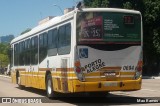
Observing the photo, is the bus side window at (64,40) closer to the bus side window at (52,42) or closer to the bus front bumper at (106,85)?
the bus side window at (52,42)

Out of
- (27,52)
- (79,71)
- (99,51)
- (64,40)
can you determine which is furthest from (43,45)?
(79,71)

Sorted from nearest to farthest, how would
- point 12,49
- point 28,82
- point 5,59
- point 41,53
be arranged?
point 41,53 < point 28,82 < point 12,49 < point 5,59

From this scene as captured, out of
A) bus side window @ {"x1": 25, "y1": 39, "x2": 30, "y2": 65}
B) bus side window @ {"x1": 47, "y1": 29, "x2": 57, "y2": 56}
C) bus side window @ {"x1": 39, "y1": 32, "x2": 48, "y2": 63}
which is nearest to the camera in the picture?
bus side window @ {"x1": 47, "y1": 29, "x2": 57, "y2": 56}

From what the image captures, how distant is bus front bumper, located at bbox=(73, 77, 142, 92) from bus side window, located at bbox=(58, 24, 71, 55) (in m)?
1.51

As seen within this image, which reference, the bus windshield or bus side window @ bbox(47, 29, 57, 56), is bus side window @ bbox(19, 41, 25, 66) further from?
the bus windshield

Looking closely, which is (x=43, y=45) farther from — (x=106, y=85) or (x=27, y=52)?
(x=106, y=85)

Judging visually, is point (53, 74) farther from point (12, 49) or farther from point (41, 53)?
point (12, 49)

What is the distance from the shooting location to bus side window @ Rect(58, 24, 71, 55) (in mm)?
15930

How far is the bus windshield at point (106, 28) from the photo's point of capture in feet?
50.6

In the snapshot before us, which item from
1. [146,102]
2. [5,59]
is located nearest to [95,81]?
[146,102]

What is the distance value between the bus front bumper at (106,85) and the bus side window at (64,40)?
1.51 meters

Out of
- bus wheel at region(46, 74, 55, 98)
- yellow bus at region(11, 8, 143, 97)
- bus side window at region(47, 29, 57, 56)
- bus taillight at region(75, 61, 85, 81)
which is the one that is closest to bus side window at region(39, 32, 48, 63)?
bus side window at region(47, 29, 57, 56)

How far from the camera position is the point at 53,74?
17.8 m

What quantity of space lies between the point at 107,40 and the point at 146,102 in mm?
2729
